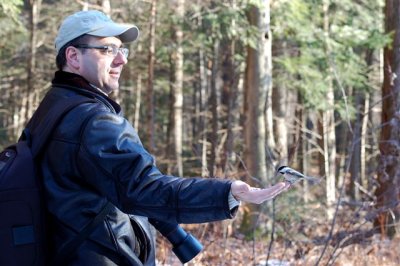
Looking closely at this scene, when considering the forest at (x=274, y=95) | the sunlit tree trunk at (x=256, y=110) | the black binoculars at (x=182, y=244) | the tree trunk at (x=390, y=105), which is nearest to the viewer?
the black binoculars at (x=182, y=244)

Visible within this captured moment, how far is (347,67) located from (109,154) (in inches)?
631

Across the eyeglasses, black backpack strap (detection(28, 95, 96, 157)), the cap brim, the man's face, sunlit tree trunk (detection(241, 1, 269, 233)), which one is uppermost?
the cap brim

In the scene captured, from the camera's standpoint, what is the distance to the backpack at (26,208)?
2.22 m

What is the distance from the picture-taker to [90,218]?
230 cm

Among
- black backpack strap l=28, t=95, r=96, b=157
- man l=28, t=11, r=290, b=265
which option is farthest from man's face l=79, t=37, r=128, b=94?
black backpack strap l=28, t=95, r=96, b=157

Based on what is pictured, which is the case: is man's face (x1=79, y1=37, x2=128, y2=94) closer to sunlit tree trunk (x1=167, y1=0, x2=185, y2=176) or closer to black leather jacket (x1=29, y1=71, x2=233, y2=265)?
black leather jacket (x1=29, y1=71, x2=233, y2=265)

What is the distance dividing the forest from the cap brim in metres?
3.73

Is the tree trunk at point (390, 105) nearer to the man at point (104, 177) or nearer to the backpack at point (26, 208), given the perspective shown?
the man at point (104, 177)

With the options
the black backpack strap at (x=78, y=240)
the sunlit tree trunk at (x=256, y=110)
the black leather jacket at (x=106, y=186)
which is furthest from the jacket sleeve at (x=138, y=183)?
the sunlit tree trunk at (x=256, y=110)

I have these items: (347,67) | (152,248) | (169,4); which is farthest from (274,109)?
(152,248)

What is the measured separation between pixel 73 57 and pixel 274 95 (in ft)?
61.6

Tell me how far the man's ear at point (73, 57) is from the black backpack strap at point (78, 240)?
562mm

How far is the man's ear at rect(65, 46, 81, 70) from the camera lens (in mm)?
2480

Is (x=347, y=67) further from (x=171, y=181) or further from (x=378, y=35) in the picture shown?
(x=171, y=181)
